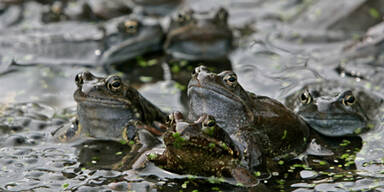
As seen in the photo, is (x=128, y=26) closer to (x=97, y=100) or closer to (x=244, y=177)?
(x=97, y=100)

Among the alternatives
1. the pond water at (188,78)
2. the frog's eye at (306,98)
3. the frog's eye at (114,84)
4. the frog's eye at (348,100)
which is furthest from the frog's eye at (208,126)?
the frog's eye at (348,100)

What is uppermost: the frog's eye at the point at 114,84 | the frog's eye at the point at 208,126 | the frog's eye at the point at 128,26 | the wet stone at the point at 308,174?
the frog's eye at the point at 128,26

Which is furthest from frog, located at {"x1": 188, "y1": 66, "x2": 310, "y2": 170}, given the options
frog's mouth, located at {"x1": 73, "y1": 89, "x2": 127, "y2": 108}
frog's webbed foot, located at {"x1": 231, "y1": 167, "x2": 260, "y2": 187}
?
frog's mouth, located at {"x1": 73, "y1": 89, "x2": 127, "y2": 108}

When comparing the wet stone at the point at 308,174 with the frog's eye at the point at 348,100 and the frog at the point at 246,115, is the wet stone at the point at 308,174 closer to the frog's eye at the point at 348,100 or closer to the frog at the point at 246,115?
the frog at the point at 246,115

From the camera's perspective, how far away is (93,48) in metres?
11.9

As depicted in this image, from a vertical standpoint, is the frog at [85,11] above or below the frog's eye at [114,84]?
above

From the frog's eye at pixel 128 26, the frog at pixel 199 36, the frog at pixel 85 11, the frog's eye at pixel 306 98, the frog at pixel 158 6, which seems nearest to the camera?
the frog's eye at pixel 306 98

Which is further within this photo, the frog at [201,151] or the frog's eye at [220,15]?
the frog's eye at [220,15]

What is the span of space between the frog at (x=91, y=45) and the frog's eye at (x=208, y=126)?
5.74 metres

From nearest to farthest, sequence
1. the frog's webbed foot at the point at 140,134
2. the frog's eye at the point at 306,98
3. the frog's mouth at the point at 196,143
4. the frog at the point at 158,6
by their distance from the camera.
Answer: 1. the frog's mouth at the point at 196,143
2. the frog's webbed foot at the point at 140,134
3. the frog's eye at the point at 306,98
4. the frog at the point at 158,6

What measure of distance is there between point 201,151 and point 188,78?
438 cm

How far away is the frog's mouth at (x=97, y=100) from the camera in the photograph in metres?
7.66

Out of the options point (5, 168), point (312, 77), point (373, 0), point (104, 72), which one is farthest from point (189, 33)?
point (5, 168)

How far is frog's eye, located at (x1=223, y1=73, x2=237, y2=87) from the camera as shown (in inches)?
272
